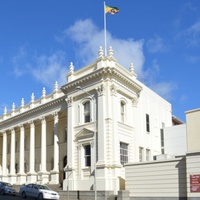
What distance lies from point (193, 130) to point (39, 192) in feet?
44.8

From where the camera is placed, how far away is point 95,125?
2958cm

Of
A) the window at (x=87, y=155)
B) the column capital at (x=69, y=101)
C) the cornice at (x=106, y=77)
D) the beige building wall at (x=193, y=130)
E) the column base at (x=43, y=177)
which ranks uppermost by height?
the cornice at (x=106, y=77)

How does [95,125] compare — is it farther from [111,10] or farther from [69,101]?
[111,10]

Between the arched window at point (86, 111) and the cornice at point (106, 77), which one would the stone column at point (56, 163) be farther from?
the arched window at point (86, 111)

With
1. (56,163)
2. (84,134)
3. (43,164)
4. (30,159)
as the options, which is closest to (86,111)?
(84,134)

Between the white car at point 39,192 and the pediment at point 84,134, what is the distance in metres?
5.96

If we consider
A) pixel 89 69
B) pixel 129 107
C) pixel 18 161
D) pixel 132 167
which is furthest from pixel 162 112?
pixel 18 161

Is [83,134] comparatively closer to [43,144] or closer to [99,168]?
[99,168]

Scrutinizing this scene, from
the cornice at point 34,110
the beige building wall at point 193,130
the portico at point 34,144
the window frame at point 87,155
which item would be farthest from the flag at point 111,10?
the beige building wall at point 193,130

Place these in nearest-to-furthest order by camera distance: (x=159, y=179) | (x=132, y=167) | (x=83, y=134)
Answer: (x=159, y=179), (x=132, y=167), (x=83, y=134)

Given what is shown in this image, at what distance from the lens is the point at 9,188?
1426 inches

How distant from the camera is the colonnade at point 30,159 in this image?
40.1m

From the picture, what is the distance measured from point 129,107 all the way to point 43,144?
11.5m

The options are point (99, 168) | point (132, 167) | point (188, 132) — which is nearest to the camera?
point (188, 132)
